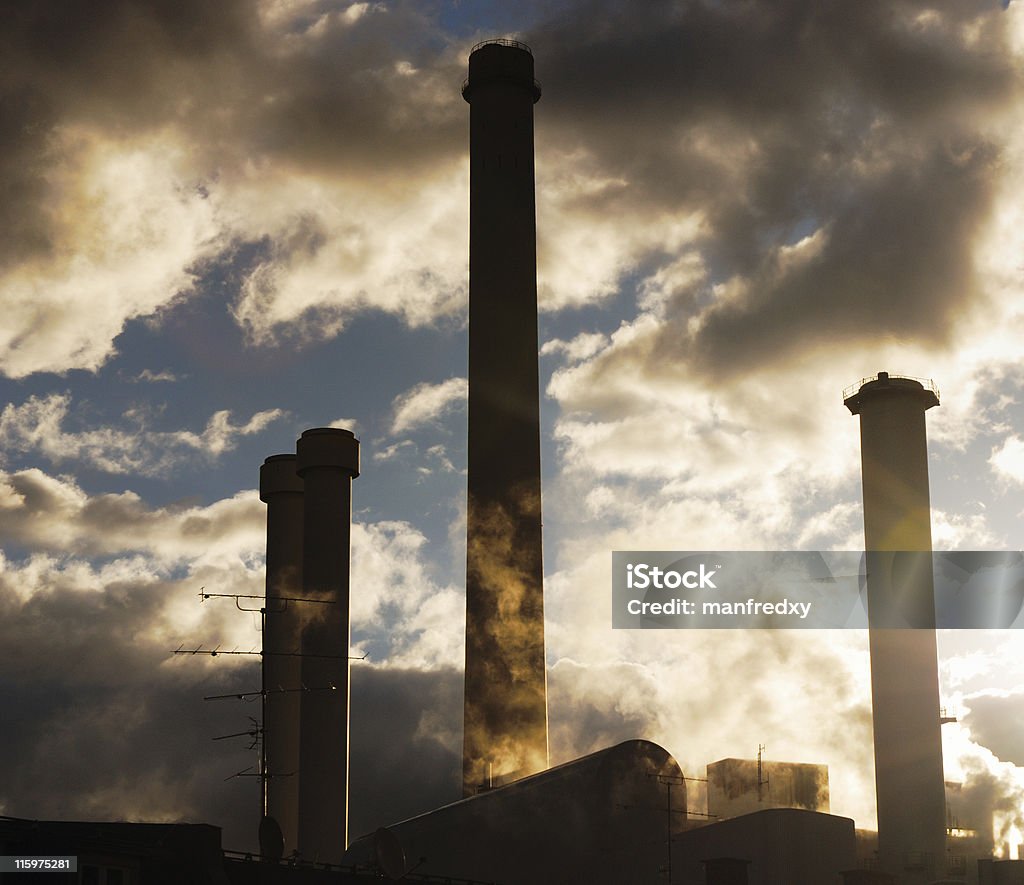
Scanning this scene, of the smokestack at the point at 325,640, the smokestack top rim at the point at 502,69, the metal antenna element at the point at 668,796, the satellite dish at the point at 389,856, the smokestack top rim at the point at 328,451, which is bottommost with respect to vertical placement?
the satellite dish at the point at 389,856

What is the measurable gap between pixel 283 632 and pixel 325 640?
24.8ft

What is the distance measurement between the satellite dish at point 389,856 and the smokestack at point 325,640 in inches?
852

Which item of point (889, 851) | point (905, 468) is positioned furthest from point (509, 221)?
point (889, 851)

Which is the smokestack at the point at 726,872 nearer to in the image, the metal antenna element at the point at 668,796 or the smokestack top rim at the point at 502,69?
the metal antenna element at the point at 668,796

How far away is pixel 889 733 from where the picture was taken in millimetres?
65688

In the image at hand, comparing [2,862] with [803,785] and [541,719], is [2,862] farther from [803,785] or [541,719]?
[803,785]

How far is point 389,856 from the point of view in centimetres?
3803

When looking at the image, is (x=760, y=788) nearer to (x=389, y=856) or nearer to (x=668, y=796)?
(x=668, y=796)

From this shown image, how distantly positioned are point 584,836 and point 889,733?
22023 millimetres

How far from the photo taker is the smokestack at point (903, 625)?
64875mm

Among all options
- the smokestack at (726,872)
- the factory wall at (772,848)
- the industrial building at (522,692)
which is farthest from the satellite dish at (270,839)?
the factory wall at (772,848)

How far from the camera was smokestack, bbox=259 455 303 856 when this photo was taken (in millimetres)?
A: 67438

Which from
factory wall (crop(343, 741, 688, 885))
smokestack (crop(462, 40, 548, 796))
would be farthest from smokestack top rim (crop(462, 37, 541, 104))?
factory wall (crop(343, 741, 688, 885))

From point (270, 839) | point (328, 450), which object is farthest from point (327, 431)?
point (270, 839)
